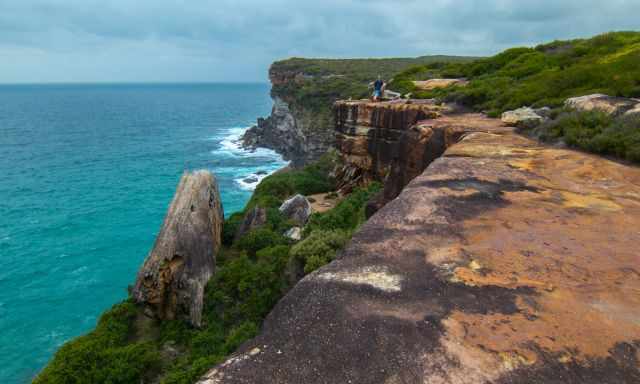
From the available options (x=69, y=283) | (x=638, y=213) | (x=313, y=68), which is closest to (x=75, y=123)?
(x=313, y=68)

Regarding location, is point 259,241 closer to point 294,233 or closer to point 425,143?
point 294,233

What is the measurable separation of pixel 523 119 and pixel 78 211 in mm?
45710

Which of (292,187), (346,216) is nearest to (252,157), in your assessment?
(292,187)

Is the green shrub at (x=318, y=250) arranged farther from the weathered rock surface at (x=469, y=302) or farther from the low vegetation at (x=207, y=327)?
the weathered rock surface at (x=469, y=302)

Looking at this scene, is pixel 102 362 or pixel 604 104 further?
pixel 102 362

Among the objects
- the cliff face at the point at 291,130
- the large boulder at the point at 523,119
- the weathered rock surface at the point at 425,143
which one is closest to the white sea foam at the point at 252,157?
the cliff face at the point at 291,130

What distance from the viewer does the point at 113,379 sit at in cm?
1423

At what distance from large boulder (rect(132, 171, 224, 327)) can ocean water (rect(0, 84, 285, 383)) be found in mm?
10496

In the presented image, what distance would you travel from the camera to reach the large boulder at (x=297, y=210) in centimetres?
2697

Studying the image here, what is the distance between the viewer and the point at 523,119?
11.9 metres

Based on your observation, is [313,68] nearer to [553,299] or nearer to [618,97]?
[618,97]

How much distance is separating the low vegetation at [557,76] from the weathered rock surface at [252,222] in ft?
40.6

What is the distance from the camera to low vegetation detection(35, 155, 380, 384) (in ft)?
46.8

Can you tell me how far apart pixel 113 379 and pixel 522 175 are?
1521 cm
